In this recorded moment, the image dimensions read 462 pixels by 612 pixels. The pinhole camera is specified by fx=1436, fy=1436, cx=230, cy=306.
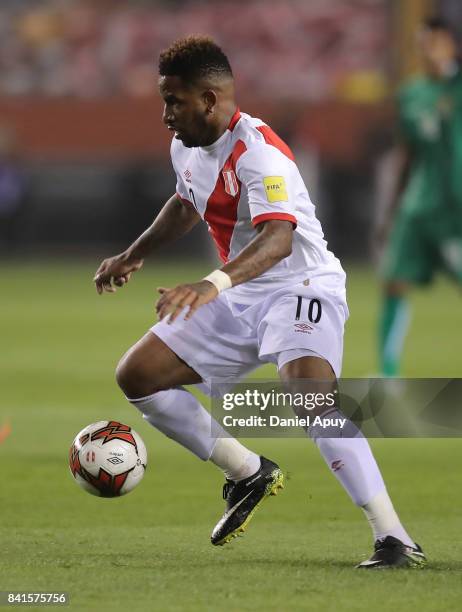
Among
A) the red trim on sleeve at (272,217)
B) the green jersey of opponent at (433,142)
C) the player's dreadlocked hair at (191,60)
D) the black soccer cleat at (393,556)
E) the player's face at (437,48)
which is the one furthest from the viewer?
the green jersey of opponent at (433,142)

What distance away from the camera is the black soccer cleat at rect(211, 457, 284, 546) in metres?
5.76

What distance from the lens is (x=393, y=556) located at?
16.9 ft

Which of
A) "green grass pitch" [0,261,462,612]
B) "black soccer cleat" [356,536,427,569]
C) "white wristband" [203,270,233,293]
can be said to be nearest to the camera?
"green grass pitch" [0,261,462,612]

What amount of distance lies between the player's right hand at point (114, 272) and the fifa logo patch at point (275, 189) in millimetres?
1069

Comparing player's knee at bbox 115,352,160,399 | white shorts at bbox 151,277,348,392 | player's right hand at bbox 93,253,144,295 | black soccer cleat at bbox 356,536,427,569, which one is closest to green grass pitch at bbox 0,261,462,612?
black soccer cleat at bbox 356,536,427,569

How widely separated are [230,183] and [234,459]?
1.15 metres

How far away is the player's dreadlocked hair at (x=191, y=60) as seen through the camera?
541 cm

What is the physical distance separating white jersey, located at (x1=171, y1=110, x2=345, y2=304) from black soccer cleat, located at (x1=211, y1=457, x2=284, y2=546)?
2.43ft

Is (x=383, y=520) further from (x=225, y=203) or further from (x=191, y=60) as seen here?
(x=191, y=60)

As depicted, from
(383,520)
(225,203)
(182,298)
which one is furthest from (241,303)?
(383,520)

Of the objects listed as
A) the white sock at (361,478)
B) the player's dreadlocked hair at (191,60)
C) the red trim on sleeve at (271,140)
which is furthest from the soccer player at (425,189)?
the white sock at (361,478)

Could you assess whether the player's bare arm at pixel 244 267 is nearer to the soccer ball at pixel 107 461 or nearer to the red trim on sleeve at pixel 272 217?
the red trim on sleeve at pixel 272 217

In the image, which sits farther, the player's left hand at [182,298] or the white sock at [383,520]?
the white sock at [383,520]

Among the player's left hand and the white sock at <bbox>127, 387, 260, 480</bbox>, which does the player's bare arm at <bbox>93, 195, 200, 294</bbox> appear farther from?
the player's left hand
